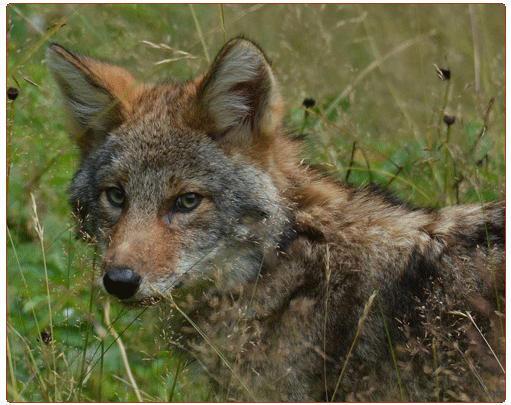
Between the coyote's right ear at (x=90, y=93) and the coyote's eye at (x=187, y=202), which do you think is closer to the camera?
the coyote's eye at (x=187, y=202)

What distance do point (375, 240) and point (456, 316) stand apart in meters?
0.65

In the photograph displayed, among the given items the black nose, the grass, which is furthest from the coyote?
the grass

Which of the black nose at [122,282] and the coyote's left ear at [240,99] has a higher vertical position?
the coyote's left ear at [240,99]

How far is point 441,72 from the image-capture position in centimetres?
390

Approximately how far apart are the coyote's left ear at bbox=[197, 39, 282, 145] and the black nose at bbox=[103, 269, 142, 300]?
1.10 m

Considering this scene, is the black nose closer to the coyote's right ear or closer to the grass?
the grass

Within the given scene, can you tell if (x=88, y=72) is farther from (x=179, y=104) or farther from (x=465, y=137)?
(x=465, y=137)

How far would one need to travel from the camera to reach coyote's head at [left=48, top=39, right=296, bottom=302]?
10.2ft

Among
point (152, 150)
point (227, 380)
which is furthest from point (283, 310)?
point (152, 150)

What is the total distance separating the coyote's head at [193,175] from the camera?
3.12 metres

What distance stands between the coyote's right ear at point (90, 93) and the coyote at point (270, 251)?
0.05 feet

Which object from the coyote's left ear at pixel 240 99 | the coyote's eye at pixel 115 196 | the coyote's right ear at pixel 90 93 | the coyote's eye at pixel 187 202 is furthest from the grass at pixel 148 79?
the coyote's eye at pixel 187 202

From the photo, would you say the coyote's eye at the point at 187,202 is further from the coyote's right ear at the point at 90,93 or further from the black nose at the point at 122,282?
the coyote's right ear at the point at 90,93

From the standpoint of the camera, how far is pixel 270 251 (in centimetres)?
328
